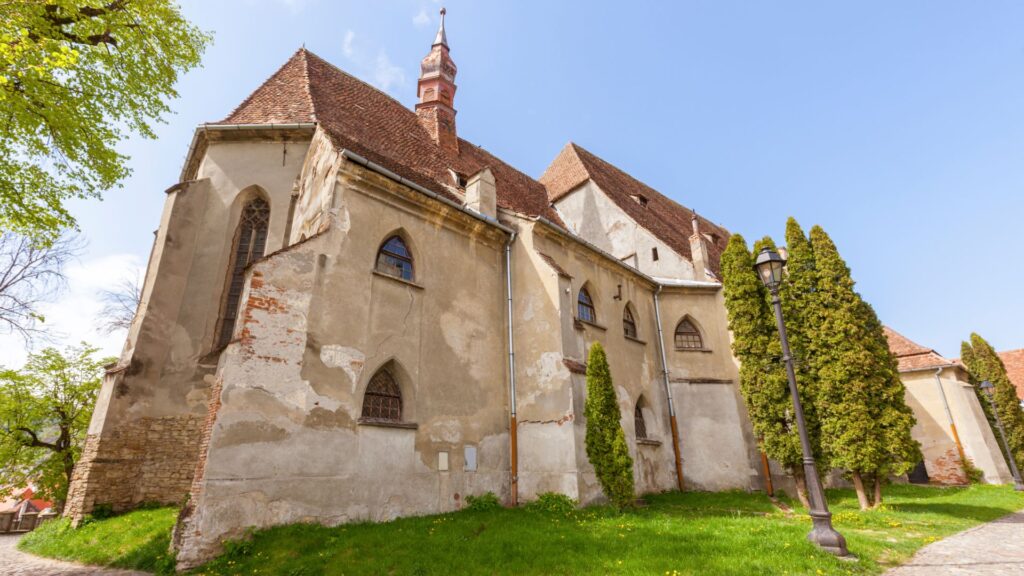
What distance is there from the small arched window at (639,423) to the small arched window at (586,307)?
301 centimetres

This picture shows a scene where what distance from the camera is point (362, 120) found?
1484 cm

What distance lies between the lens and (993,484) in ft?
64.2

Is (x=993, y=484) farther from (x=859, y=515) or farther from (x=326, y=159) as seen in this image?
(x=326, y=159)

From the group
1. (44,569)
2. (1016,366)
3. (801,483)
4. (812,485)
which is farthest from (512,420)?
(1016,366)

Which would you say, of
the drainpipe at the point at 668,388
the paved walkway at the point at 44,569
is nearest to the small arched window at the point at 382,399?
→ the paved walkway at the point at 44,569

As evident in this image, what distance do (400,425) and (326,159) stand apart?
6023 mm

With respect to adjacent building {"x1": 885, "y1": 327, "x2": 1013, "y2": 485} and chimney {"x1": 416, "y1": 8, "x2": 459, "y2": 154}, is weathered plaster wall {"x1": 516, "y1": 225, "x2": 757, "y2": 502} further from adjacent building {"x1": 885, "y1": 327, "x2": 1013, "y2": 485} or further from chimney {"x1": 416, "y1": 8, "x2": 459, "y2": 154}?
adjacent building {"x1": 885, "y1": 327, "x2": 1013, "y2": 485}

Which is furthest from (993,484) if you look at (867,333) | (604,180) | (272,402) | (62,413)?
(62,413)

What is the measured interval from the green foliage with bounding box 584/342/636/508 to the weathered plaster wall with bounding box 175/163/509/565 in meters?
2.12

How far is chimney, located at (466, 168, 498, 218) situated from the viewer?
516 inches

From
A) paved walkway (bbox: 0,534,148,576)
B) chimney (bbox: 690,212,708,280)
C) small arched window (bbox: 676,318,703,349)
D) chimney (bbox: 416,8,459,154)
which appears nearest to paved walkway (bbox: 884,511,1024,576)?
small arched window (bbox: 676,318,703,349)

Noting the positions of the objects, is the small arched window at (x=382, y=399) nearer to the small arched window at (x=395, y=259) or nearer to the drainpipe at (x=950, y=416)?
the small arched window at (x=395, y=259)

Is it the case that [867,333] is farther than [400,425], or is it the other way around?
[867,333]

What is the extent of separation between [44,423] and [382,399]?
19852 mm
